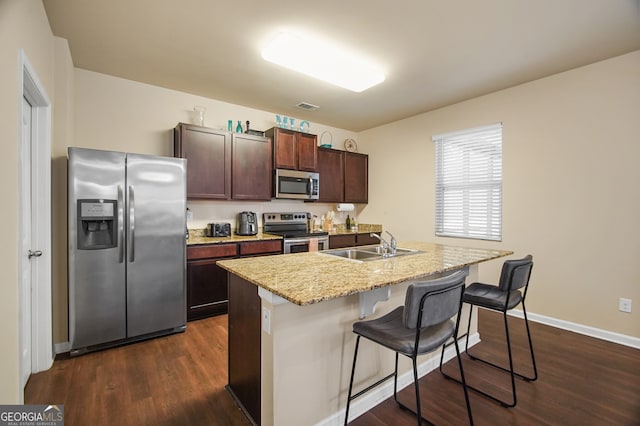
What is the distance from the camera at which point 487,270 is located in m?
3.72

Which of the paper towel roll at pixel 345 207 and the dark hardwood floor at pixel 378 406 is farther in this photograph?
the paper towel roll at pixel 345 207

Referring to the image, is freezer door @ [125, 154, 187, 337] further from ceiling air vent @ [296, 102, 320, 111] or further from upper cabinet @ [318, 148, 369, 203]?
upper cabinet @ [318, 148, 369, 203]

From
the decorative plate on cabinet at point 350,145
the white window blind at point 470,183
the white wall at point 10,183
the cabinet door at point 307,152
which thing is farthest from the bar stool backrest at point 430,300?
the decorative plate on cabinet at point 350,145

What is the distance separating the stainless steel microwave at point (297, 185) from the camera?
4.17m

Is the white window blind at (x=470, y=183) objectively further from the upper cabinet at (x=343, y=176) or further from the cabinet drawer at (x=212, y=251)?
the cabinet drawer at (x=212, y=251)

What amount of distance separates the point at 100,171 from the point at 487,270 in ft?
13.9

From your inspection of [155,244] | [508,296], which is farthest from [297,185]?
[508,296]

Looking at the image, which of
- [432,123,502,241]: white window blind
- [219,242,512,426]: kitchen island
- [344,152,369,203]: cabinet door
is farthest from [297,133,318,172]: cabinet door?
[219,242,512,426]: kitchen island

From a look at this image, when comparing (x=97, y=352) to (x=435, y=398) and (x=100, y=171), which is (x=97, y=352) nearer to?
(x=100, y=171)

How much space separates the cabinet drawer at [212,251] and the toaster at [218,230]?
0.42m

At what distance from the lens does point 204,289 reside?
3303 mm

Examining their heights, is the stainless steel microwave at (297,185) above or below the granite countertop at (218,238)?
above

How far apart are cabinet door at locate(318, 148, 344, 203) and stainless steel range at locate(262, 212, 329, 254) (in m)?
0.46

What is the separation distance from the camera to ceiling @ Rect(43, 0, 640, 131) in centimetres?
212
